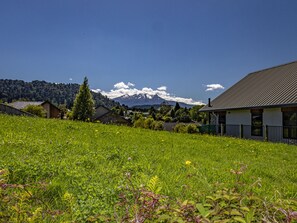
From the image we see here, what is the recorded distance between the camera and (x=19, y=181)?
3082 mm

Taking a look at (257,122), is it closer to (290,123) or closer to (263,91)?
(263,91)

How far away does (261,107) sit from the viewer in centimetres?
1748

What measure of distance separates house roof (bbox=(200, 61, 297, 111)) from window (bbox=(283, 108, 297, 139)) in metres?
0.88

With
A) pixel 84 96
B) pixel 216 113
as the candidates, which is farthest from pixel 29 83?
pixel 216 113

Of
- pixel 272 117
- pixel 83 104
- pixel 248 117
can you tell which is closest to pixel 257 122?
pixel 248 117

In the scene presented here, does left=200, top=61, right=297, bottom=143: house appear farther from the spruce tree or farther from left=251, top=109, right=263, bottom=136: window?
the spruce tree

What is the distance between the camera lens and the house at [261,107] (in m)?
16.4

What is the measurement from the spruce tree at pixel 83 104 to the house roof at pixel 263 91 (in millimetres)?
29729

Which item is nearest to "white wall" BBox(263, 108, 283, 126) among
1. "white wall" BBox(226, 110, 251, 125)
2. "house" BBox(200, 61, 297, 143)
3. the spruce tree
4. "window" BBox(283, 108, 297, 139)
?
"house" BBox(200, 61, 297, 143)

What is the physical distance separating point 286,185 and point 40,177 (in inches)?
137

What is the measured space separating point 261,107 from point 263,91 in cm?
262

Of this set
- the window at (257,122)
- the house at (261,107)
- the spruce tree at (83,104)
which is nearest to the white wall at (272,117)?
the house at (261,107)

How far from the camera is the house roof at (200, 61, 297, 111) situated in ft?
55.3

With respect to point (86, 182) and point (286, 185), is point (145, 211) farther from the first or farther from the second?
point (286, 185)
